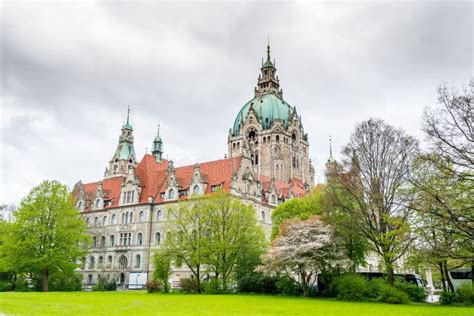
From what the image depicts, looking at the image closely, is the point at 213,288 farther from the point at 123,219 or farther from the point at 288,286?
the point at 123,219

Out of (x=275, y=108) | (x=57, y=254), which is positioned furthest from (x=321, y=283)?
(x=275, y=108)

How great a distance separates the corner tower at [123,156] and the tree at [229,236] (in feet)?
193

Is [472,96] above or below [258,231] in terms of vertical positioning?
above

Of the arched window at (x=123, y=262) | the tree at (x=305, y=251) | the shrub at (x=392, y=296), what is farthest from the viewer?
the arched window at (x=123, y=262)

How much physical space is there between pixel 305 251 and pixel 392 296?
756 cm

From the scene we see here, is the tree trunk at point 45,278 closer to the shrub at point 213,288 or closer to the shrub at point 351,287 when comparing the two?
the shrub at point 213,288

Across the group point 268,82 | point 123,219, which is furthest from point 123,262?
point 268,82

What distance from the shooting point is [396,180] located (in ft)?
117

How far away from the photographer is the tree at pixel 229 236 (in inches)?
1804

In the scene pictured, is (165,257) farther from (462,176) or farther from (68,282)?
(462,176)

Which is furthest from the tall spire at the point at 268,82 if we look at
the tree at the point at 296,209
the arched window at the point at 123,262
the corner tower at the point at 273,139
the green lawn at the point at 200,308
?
the green lawn at the point at 200,308

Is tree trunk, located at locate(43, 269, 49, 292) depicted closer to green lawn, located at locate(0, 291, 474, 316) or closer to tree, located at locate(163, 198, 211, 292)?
tree, located at locate(163, 198, 211, 292)

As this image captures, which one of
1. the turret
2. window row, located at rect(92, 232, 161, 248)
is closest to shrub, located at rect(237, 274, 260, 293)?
window row, located at rect(92, 232, 161, 248)

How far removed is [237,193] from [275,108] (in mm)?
47488
